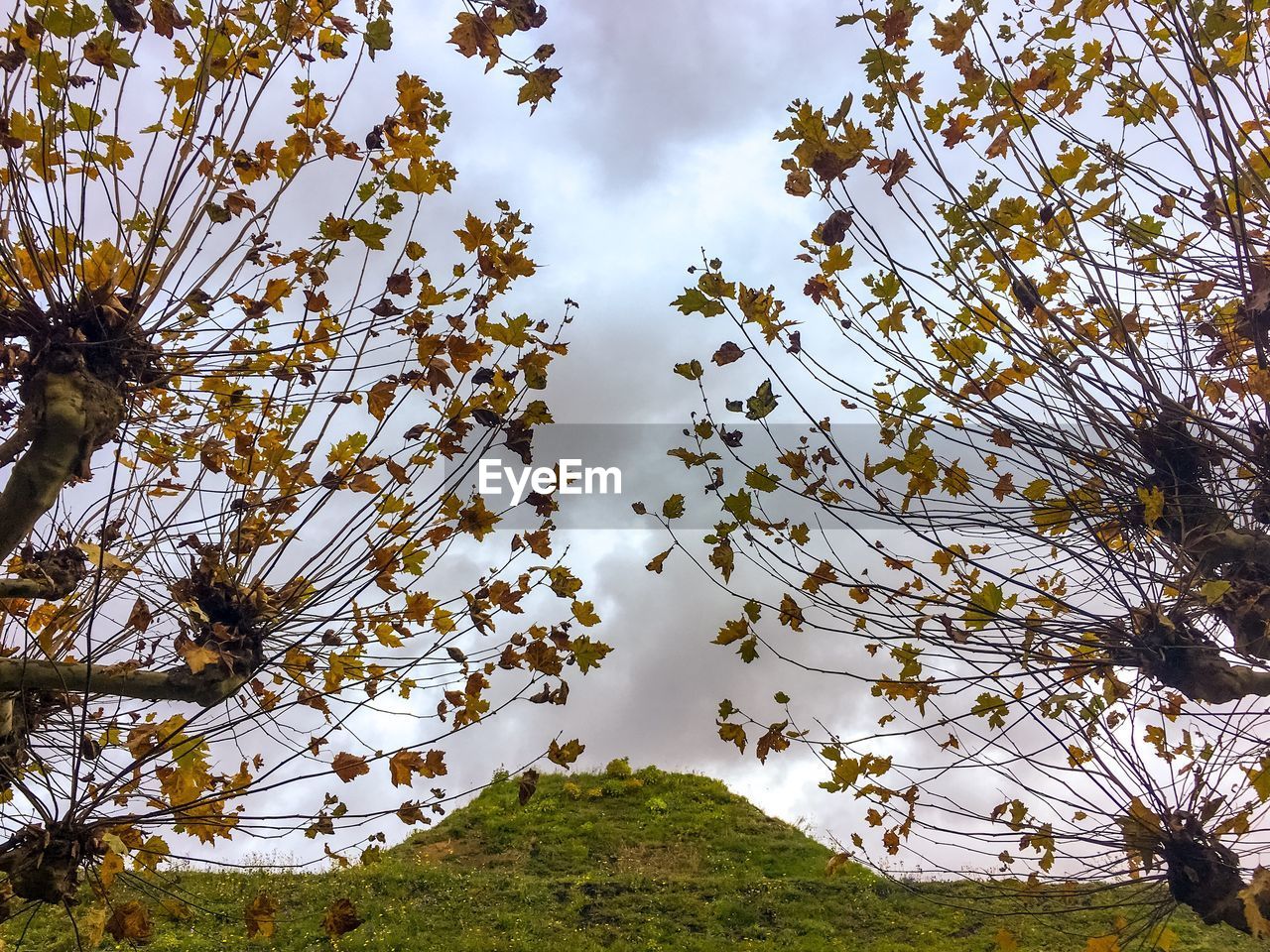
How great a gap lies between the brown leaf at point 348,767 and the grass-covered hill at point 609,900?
22.2 ft

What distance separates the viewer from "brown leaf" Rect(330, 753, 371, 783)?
12.5 ft

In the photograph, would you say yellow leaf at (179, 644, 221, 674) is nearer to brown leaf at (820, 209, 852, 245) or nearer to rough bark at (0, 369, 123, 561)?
rough bark at (0, 369, 123, 561)

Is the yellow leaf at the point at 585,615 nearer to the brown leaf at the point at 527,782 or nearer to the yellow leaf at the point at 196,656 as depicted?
the brown leaf at the point at 527,782

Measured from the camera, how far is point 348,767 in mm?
3816

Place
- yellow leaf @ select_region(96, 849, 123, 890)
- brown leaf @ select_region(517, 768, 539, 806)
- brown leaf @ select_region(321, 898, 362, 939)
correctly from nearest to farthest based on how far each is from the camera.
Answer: yellow leaf @ select_region(96, 849, 123, 890) → brown leaf @ select_region(321, 898, 362, 939) → brown leaf @ select_region(517, 768, 539, 806)

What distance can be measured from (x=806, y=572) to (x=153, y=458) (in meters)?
4.37

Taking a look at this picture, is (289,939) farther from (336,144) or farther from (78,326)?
(336,144)

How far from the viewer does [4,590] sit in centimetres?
374

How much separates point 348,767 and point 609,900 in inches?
340

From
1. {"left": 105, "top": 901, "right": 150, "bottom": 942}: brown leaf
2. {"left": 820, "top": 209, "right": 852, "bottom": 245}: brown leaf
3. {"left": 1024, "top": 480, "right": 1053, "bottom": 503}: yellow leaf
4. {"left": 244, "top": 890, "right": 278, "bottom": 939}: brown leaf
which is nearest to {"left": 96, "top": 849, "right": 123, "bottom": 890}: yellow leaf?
{"left": 105, "top": 901, "right": 150, "bottom": 942}: brown leaf

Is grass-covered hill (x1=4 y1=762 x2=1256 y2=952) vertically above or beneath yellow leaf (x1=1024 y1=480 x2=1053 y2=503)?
beneath

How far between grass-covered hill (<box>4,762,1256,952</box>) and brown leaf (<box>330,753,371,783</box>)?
22.2ft

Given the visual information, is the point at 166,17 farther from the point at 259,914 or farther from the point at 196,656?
the point at 259,914

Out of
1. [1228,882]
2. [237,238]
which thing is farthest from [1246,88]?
[237,238]
